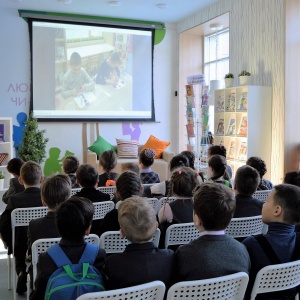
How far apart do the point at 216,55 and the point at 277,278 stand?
7.39m

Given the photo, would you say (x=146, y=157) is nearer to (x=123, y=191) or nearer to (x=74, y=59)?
(x=123, y=191)

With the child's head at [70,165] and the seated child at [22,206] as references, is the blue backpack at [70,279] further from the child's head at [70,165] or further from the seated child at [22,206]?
the child's head at [70,165]

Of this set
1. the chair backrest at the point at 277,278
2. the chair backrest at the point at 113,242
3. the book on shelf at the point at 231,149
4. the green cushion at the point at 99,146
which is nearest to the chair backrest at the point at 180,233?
the chair backrest at the point at 113,242

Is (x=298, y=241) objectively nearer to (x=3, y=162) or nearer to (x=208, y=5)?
(x=3, y=162)

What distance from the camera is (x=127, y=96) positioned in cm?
862

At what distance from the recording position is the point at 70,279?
5.30 feet

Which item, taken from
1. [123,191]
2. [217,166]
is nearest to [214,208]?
[123,191]

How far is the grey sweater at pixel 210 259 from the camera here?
1.69m

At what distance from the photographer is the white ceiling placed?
287 inches

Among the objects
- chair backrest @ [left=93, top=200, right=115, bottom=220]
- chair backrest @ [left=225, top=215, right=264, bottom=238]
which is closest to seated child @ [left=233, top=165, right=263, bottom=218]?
chair backrest @ [left=225, top=215, right=264, bottom=238]

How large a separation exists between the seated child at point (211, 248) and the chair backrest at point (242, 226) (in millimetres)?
791

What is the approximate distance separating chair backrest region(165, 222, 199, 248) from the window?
6235 millimetres

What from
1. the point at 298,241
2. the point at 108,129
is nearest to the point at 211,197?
the point at 298,241

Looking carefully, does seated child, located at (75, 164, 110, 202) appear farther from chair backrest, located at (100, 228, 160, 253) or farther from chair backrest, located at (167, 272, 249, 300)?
chair backrest, located at (167, 272, 249, 300)
